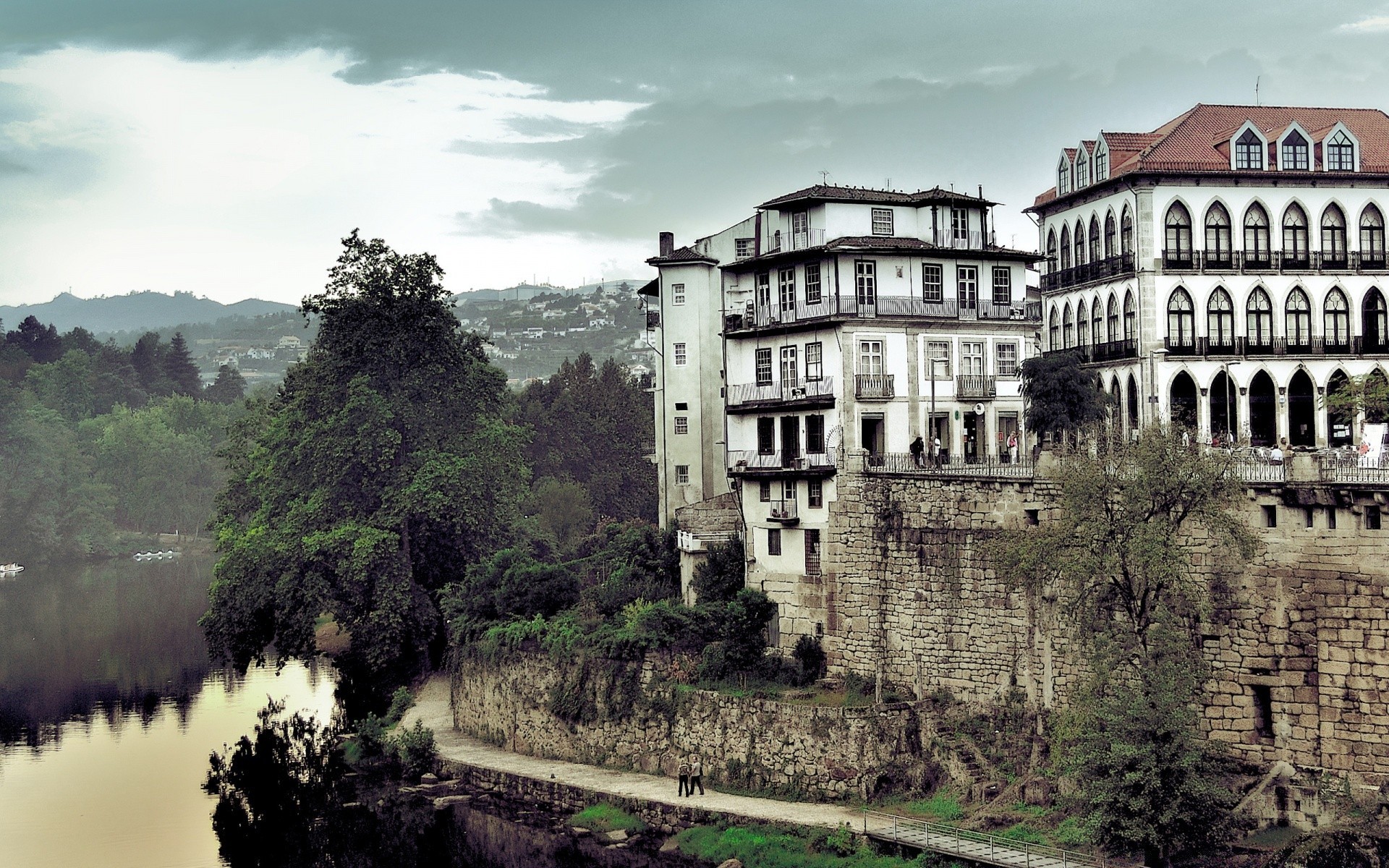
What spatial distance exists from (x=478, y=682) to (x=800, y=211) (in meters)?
20.0

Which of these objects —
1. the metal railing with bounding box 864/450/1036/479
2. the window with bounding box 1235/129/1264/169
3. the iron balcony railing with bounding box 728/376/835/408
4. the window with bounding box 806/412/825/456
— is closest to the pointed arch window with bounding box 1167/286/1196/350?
the window with bounding box 1235/129/1264/169

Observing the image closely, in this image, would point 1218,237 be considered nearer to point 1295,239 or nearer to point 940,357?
point 1295,239

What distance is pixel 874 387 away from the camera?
159 feet

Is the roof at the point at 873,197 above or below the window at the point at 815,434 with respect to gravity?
above

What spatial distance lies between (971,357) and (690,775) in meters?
16.2

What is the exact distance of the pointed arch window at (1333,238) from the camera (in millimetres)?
58938

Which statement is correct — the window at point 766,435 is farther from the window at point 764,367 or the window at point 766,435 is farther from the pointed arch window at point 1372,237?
the pointed arch window at point 1372,237

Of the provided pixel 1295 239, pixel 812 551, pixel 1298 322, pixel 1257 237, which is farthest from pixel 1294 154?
pixel 812 551

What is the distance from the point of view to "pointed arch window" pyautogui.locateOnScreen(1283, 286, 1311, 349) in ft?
194

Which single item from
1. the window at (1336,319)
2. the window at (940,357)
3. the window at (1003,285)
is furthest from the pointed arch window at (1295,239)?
the window at (940,357)

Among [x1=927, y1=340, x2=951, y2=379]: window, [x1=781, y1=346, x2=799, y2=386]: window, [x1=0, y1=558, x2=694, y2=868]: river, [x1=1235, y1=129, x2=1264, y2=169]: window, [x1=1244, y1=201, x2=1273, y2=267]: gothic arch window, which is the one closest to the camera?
[x1=0, y1=558, x2=694, y2=868]: river

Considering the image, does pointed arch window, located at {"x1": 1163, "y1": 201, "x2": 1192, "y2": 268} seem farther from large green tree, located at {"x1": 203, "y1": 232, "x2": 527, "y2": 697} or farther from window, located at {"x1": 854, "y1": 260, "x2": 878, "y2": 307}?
large green tree, located at {"x1": 203, "y1": 232, "x2": 527, "y2": 697}

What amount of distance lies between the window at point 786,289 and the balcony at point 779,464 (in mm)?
4817

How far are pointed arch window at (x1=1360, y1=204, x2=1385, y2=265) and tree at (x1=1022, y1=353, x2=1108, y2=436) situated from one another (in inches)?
659
